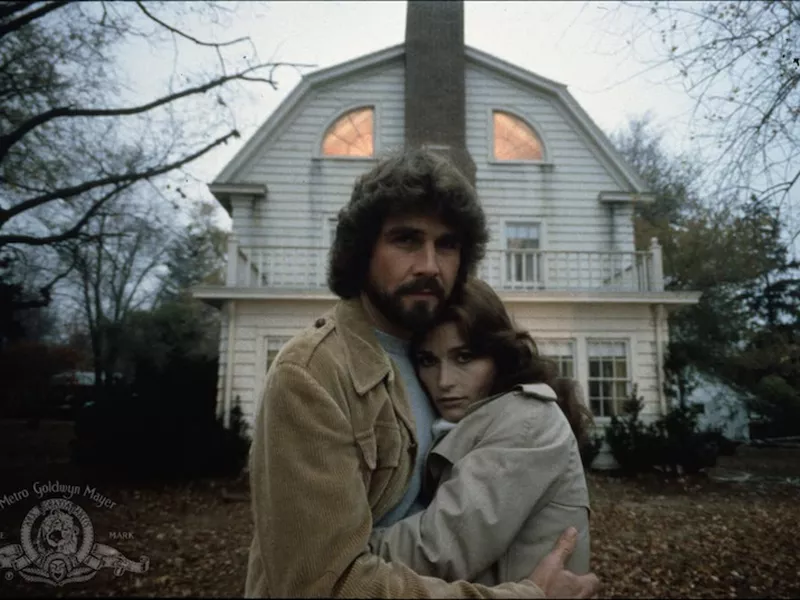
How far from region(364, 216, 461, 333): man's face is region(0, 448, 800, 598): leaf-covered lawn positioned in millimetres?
969

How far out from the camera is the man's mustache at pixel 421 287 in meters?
1.32

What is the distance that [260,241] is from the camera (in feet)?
18.5

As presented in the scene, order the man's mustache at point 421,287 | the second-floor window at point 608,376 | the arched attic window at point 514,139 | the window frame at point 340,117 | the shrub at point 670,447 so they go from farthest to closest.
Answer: the second-floor window at point 608,376
the arched attic window at point 514,139
the window frame at point 340,117
the shrub at point 670,447
the man's mustache at point 421,287

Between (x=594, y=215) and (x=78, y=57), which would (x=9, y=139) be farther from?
(x=594, y=215)

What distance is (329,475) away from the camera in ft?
3.34

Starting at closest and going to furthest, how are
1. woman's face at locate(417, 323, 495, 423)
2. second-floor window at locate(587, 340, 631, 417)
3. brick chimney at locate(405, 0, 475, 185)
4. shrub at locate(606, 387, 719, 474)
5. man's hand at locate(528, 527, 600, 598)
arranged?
1. man's hand at locate(528, 527, 600, 598)
2. woman's face at locate(417, 323, 495, 423)
3. shrub at locate(606, 387, 719, 474)
4. brick chimney at locate(405, 0, 475, 185)
5. second-floor window at locate(587, 340, 631, 417)

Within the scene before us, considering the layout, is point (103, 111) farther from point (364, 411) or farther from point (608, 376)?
point (608, 376)

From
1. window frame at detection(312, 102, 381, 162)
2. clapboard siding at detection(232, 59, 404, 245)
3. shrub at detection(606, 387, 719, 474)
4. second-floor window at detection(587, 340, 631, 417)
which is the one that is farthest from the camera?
second-floor window at detection(587, 340, 631, 417)

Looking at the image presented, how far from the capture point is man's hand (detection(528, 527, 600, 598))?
1079 mm

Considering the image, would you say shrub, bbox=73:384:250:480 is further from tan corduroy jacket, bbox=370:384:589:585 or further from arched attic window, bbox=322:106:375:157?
arched attic window, bbox=322:106:375:157

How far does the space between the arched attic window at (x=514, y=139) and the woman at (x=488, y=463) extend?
14.6ft

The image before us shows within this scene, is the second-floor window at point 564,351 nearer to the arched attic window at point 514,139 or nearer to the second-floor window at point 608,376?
the second-floor window at point 608,376

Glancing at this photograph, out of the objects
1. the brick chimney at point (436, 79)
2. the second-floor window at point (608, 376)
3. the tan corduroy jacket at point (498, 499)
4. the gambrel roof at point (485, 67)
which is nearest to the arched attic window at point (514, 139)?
the gambrel roof at point (485, 67)

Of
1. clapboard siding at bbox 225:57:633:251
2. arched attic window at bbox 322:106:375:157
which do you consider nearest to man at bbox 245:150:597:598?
clapboard siding at bbox 225:57:633:251
